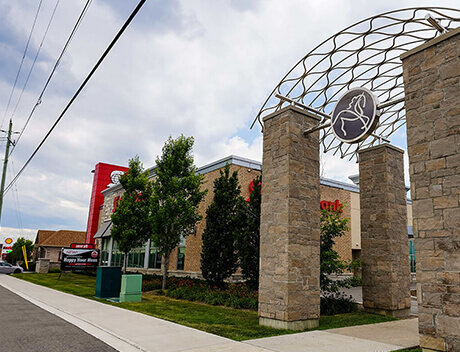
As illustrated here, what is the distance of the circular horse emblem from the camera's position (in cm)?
915

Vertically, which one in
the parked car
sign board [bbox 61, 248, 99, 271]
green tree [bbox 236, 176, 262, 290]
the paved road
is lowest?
the parked car

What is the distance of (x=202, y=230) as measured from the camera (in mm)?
24844

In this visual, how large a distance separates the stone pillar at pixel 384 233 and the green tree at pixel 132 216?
16.0 m

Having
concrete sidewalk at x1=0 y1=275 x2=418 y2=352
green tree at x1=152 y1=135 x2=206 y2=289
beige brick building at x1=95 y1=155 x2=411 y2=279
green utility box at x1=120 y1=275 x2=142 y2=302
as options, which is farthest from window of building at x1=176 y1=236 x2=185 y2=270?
concrete sidewalk at x1=0 y1=275 x2=418 y2=352

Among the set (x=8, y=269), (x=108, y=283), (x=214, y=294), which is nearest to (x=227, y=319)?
(x=214, y=294)

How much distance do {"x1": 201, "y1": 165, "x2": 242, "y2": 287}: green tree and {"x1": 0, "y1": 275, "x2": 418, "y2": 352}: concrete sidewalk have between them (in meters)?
7.66

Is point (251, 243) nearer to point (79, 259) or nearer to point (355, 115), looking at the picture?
point (355, 115)

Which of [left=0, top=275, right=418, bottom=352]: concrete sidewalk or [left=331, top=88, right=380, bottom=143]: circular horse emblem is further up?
[left=331, top=88, right=380, bottom=143]: circular horse emblem

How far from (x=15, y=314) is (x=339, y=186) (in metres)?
25.2

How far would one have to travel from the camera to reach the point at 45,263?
42219 millimetres

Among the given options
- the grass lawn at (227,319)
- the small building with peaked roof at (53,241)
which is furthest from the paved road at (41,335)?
the small building with peaked roof at (53,241)

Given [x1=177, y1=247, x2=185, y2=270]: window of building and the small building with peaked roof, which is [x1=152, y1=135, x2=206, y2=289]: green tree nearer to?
[x1=177, y1=247, x2=185, y2=270]: window of building

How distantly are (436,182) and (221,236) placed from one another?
13227 millimetres

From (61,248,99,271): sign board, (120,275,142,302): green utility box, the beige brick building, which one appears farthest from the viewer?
(61,248,99,271): sign board
